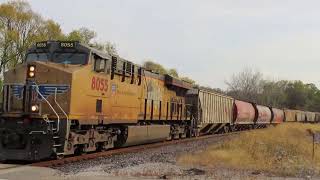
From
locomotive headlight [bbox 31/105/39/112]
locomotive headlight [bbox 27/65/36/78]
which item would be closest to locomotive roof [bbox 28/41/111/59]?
locomotive headlight [bbox 27/65/36/78]

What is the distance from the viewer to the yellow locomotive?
49.0 feet

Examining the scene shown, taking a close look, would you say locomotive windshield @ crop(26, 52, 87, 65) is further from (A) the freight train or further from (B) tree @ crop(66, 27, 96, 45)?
(B) tree @ crop(66, 27, 96, 45)

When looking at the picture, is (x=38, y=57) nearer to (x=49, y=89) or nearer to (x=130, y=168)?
(x=49, y=89)

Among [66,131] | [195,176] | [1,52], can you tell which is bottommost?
[195,176]

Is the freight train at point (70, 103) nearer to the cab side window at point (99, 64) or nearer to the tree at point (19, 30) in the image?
the cab side window at point (99, 64)

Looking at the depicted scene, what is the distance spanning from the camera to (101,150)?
62.0 feet

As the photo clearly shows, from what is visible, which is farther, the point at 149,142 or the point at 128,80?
the point at 149,142

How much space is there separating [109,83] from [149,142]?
6799mm

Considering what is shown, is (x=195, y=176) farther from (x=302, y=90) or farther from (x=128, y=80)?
(x=302, y=90)

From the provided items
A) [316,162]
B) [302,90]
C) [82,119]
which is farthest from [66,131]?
[302,90]

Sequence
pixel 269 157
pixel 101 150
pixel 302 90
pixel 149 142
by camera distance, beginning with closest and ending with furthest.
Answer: pixel 269 157
pixel 101 150
pixel 149 142
pixel 302 90

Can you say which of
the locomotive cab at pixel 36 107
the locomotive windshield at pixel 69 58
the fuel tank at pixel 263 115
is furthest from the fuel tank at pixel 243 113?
the locomotive cab at pixel 36 107

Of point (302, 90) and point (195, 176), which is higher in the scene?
point (302, 90)

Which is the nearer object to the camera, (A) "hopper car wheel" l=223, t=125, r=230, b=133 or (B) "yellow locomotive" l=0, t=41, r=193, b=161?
(B) "yellow locomotive" l=0, t=41, r=193, b=161
